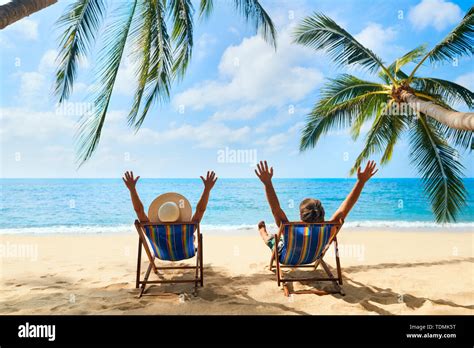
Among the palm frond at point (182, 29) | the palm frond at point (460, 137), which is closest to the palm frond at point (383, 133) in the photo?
the palm frond at point (460, 137)

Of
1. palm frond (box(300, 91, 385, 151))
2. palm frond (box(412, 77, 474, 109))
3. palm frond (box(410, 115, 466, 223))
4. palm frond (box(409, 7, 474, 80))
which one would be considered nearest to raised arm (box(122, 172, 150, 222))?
palm frond (box(300, 91, 385, 151))

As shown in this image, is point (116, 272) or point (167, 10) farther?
point (167, 10)

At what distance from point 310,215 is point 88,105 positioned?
2.73 meters

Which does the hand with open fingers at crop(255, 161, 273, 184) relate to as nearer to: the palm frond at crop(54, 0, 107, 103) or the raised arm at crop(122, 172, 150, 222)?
the raised arm at crop(122, 172, 150, 222)

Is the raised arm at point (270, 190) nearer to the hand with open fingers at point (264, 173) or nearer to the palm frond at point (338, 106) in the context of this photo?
the hand with open fingers at point (264, 173)

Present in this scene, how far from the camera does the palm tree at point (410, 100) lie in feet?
18.0

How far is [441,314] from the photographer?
116 inches

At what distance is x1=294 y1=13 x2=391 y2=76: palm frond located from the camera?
5898 mm

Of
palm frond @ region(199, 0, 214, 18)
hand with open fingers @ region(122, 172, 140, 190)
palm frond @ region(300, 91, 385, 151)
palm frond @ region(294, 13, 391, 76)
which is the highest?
palm frond @ region(199, 0, 214, 18)

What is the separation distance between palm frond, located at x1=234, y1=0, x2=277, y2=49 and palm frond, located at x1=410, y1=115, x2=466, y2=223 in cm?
312

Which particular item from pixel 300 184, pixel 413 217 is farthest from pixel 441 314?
pixel 300 184

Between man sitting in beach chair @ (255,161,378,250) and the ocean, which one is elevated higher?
man sitting in beach chair @ (255,161,378,250)

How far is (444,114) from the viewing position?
13.2ft
